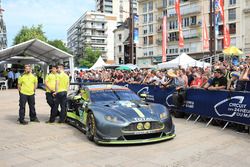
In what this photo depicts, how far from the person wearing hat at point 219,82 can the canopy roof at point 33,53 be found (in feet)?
56.2

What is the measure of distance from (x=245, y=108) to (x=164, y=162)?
3480mm

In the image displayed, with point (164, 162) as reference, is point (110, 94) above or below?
above

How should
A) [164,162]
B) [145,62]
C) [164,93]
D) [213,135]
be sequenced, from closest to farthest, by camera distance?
[164,162]
[213,135]
[164,93]
[145,62]

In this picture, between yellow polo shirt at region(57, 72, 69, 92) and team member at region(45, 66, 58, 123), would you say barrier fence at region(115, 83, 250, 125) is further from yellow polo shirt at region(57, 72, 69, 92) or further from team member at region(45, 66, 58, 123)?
team member at region(45, 66, 58, 123)

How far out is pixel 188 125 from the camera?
9367mm

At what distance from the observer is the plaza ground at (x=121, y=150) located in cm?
557

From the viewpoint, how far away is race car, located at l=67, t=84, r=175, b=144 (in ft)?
21.6

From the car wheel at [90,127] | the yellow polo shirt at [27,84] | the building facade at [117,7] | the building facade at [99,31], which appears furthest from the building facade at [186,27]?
the building facade at [117,7]

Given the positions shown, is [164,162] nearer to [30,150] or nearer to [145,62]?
[30,150]

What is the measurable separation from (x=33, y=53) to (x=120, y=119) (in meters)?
25.0

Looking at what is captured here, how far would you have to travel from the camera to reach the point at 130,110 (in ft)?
23.2

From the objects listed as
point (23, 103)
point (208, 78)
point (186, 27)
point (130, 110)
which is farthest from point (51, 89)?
point (186, 27)

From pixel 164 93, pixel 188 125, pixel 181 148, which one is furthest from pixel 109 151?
pixel 164 93

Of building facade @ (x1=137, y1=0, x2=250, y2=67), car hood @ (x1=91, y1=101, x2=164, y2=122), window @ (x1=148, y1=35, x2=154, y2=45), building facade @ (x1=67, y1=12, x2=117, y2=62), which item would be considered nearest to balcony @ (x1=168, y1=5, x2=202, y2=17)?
building facade @ (x1=137, y1=0, x2=250, y2=67)
